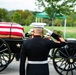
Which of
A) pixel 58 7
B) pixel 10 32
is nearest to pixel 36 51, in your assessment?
pixel 10 32

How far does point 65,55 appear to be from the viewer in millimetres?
8375

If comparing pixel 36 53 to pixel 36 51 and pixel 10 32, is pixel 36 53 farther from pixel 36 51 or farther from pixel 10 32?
pixel 10 32

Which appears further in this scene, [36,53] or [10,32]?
[10,32]

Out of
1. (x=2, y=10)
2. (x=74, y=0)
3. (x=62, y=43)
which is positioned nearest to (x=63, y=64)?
(x=62, y=43)

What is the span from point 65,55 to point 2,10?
38.9m

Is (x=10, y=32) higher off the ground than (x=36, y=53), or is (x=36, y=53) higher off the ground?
(x=36, y=53)

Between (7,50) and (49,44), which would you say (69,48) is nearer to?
(7,50)

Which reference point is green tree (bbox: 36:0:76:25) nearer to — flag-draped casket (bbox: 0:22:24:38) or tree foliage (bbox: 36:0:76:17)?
tree foliage (bbox: 36:0:76:17)

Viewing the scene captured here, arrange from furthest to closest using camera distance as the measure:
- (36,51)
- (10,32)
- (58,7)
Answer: (58,7) < (10,32) < (36,51)

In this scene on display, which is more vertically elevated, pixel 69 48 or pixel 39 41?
pixel 39 41

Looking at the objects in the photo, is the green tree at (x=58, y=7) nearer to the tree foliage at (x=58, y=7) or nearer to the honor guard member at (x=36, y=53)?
the tree foliage at (x=58, y=7)

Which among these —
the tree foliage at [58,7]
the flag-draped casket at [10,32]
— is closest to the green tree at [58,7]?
the tree foliage at [58,7]

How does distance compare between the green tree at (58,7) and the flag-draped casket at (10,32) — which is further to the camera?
the green tree at (58,7)

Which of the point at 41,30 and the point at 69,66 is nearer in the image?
the point at 41,30
